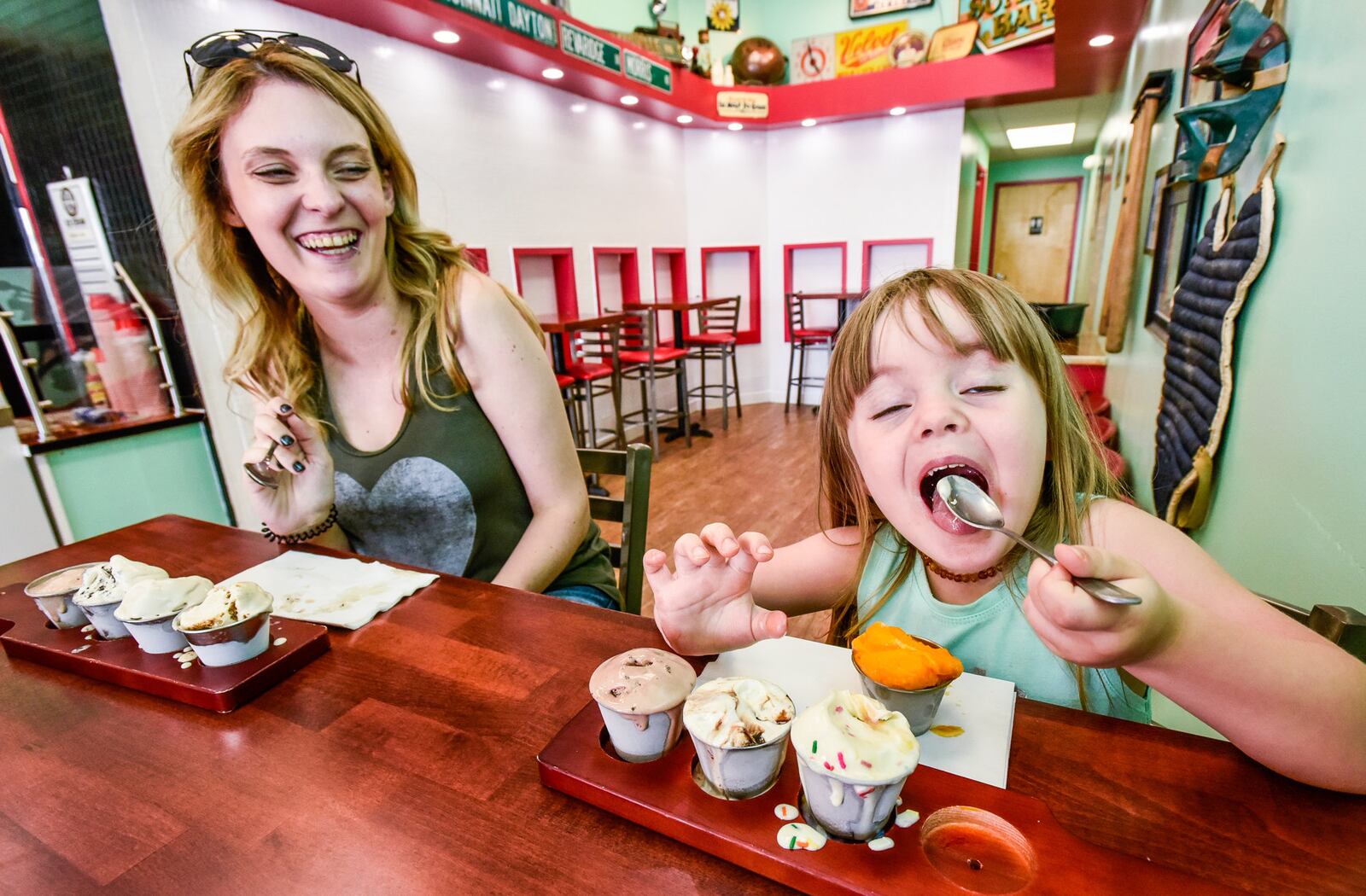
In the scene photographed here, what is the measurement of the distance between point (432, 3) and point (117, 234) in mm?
2016

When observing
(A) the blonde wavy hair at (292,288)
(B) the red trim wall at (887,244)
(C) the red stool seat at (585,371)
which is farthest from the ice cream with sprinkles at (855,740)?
(B) the red trim wall at (887,244)

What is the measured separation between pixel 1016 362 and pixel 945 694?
45cm

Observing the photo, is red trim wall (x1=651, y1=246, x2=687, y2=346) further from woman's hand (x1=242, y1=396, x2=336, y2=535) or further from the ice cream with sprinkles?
the ice cream with sprinkles

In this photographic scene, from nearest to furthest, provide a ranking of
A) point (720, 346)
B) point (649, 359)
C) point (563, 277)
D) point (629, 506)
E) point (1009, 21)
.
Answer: point (629, 506) < point (649, 359) < point (1009, 21) < point (563, 277) < point (720, 346)

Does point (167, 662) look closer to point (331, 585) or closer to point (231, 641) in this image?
point (231, 641)

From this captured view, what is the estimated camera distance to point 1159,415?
2.14 meters

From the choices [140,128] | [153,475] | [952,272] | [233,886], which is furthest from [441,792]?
[140,128]

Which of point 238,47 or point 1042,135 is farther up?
point 1042,135

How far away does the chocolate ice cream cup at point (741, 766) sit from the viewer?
0.61m

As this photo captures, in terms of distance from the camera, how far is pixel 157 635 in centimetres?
95

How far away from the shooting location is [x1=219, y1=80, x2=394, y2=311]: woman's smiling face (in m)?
1.25

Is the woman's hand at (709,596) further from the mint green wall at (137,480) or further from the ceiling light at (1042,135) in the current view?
the ceiling light at (1042,135)

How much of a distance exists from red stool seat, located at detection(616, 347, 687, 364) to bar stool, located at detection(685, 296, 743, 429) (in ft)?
1.43

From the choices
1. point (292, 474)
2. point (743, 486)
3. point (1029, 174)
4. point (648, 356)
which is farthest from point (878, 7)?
point (292, 474)
